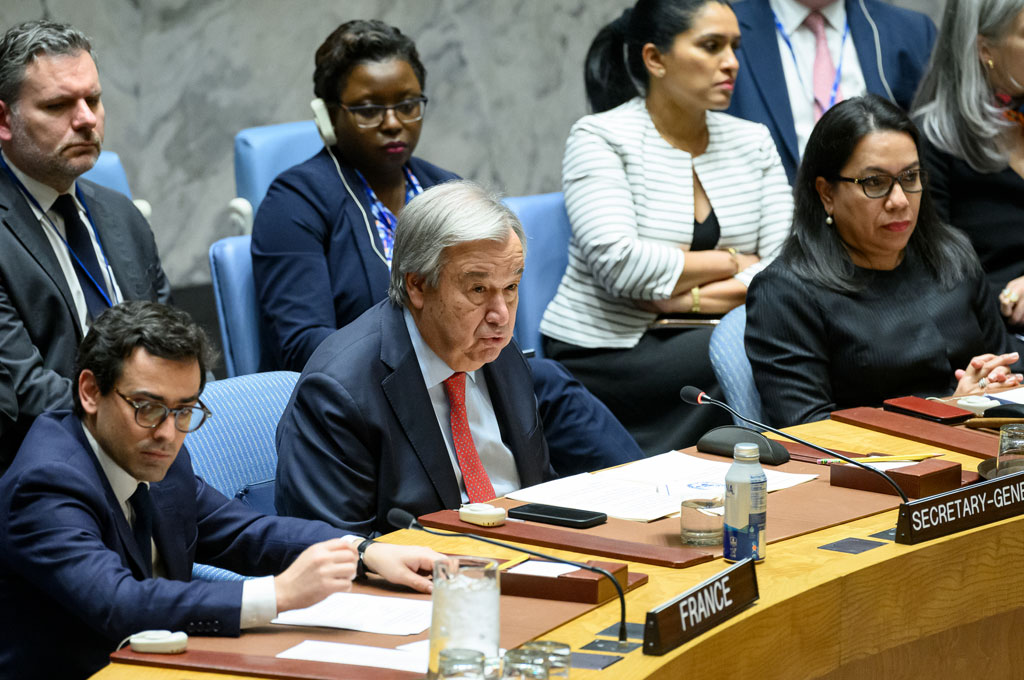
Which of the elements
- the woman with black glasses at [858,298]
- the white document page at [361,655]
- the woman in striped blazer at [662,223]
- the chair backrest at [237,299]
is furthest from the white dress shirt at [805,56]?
the white document page at [361,655]

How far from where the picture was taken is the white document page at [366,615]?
166cm

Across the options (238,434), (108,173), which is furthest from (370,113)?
(238,434)

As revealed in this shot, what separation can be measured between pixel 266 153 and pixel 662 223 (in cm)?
116

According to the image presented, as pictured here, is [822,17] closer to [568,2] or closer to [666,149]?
[666,149]

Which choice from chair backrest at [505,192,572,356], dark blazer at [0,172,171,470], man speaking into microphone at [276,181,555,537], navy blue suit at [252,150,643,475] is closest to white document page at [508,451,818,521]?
man speaking into microphone at [276,181,555,537]

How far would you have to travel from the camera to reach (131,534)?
1.96 m

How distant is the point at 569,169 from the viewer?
12.1ft

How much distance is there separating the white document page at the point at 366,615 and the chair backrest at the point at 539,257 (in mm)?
1970

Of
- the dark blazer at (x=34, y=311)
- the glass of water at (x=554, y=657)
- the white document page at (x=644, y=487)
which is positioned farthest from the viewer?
the dark blazer at (x=34, y=311)

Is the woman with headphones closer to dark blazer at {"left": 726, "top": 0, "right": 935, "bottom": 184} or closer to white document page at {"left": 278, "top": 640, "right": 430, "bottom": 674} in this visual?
dark blazer at {"left": 726, "top": 0, "right": 935, "bottom": 184}

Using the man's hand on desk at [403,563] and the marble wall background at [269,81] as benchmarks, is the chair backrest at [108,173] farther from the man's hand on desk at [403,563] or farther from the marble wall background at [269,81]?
the man's hand on desk at [403,563]

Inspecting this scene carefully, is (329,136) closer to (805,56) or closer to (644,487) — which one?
(805,56)

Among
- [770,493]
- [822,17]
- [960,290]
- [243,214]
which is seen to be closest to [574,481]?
[770,493]

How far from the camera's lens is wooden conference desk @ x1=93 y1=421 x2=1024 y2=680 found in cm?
164
